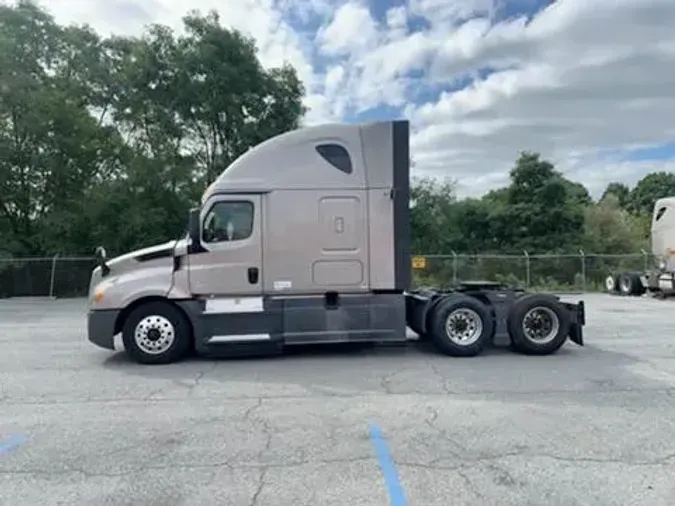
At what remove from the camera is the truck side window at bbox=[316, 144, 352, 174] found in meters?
9.28

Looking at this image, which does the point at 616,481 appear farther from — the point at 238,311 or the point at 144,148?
the point at 144,148

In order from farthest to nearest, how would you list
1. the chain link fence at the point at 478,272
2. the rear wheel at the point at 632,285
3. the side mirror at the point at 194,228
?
the chain link fence at the point at 478,272, the rear wheel at the point at 632,285, the side mirror at the point at 194,228

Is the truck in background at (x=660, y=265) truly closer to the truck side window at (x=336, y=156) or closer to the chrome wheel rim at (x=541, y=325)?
the chrome wheel rim at (x=541, y=325)

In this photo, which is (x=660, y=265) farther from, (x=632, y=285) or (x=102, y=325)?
(x=102, y=325)

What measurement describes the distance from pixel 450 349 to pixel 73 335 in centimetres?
756

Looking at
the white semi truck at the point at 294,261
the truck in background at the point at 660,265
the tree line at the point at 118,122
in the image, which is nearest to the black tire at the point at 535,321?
the white semi truck at the point at 294,261

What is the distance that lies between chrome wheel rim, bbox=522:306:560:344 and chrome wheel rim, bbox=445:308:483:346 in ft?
2.45

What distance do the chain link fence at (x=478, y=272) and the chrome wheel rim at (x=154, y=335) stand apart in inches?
590

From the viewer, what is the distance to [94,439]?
17.8 ft

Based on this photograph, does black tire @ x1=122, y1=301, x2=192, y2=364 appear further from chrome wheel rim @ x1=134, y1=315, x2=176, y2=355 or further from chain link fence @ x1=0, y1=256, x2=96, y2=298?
chain link fence @ x1=0, y1=256, x2=96, y2=298

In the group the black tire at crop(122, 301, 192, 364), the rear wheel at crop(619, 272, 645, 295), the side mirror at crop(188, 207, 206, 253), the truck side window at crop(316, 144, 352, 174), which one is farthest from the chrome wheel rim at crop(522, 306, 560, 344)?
the rear wheel at crop(619, 272, 645, 295)

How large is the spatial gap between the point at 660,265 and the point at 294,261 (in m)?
17.2

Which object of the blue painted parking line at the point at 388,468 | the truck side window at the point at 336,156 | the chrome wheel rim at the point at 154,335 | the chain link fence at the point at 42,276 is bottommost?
the blue painted parking line at the point at 388,468

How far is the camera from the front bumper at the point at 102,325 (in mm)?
8969
